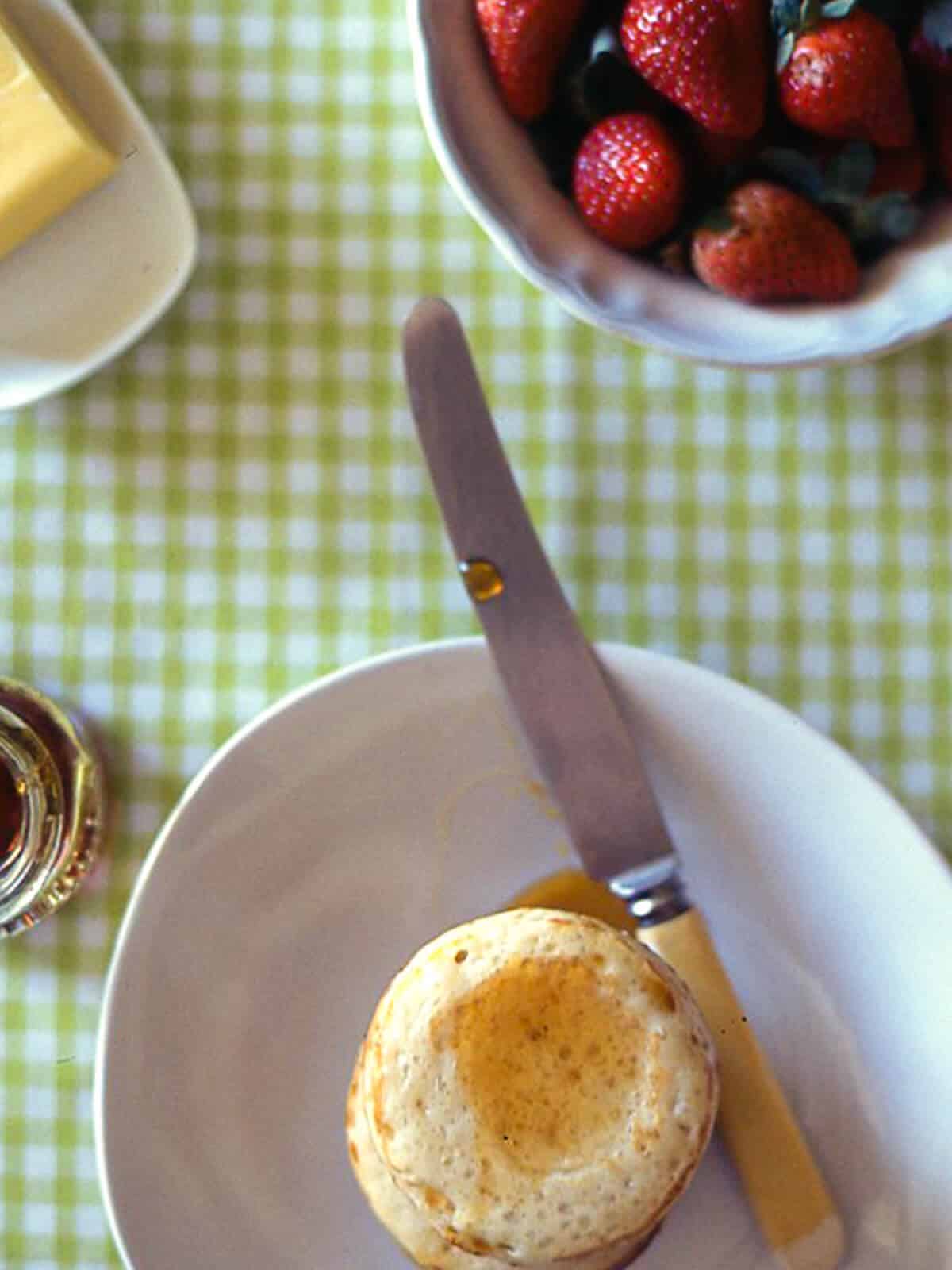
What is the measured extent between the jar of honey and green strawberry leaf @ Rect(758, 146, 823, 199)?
0.50m

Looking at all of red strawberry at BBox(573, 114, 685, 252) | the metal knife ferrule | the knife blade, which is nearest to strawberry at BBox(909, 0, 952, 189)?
red strawberry at BBox(573, 114, 685, 252)

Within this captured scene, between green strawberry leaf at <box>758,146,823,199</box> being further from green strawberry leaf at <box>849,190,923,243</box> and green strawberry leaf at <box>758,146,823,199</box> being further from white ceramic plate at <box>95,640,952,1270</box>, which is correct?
white ceramic plate at <box>95,640,952,1270</box>

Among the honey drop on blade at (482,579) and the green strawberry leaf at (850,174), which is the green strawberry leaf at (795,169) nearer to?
the green strawberry leaf at (850,174)

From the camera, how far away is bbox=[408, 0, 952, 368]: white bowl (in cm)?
81

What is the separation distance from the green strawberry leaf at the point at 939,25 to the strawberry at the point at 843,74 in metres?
0.02

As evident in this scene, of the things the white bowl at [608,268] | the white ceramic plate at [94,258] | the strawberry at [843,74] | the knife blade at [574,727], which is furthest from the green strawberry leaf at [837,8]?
the white ceramic plate at [94,258]

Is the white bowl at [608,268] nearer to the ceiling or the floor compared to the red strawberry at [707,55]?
nearer to the floor

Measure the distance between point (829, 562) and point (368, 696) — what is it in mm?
285

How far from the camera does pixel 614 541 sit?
938 mm

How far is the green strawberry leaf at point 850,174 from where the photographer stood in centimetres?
82

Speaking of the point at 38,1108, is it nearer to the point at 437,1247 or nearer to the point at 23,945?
the point at 23,945

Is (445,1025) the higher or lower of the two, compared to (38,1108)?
higher

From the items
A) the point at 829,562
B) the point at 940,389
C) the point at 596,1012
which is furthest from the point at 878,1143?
the point at 940,389

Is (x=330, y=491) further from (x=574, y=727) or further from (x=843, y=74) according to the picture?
(x=843, y=74)
